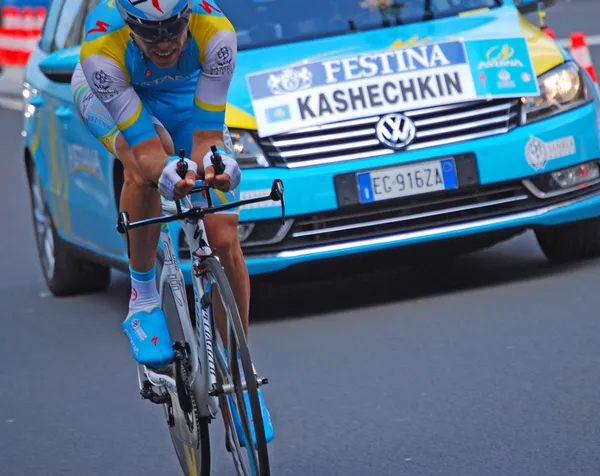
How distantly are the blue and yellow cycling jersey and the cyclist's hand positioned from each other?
1.14ft

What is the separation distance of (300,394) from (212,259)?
1.91 meters

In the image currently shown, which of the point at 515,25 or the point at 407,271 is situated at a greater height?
the point at 515,25

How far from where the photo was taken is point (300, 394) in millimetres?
6734

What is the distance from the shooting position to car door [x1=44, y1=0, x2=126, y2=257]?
8648 mm

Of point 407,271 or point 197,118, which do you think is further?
point 407,271

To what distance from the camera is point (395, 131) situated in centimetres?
802

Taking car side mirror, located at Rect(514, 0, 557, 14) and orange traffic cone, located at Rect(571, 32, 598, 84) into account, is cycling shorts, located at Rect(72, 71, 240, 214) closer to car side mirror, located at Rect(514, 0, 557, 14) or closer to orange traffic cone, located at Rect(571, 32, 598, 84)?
car side mirror, located at Rect(514, 0, 557, 14)

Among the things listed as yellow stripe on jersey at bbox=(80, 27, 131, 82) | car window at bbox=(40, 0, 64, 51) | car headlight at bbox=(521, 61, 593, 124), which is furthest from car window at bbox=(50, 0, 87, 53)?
yellow stripe on jersey at bbox=(80, 27, 131, 82)

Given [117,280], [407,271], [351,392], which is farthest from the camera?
[117,280]

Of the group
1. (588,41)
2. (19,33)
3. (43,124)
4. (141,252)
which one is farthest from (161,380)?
(19,33)

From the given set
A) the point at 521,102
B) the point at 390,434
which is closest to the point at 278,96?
the point at 521,102

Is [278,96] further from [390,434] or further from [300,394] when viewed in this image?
[390,434]

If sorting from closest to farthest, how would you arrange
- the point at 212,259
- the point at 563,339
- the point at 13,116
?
the point at 212,259, the point at 563,339, the point at 13,116

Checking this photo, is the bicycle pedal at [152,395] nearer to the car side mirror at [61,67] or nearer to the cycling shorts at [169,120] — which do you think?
the cycling shorts at [169,120]
